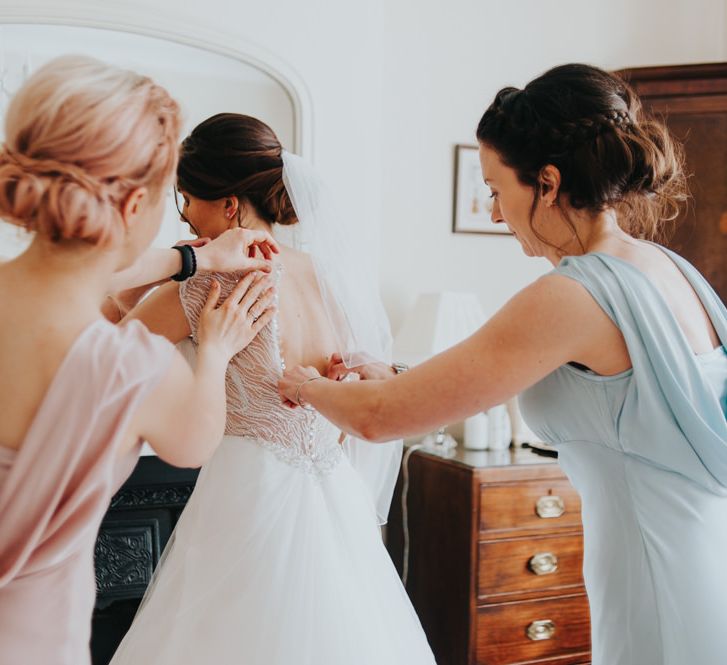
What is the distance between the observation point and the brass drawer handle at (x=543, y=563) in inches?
101

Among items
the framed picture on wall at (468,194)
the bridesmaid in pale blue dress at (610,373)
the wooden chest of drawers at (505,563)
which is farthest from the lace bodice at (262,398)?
the framed picture on wall at (468,194)

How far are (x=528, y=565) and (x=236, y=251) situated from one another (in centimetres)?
163

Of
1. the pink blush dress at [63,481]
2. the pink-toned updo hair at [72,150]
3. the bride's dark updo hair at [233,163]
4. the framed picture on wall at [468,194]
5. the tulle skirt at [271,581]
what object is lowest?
the tulle skirt at [271,581]

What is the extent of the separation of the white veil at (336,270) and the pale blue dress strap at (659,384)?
0.63 meters

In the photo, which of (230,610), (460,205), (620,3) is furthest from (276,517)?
(620,3)

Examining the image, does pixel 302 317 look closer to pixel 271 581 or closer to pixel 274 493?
pixel 274 493

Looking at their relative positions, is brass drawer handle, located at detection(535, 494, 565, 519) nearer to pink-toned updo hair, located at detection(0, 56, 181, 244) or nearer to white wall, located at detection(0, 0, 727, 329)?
white wall, located at detection(0, 0, 727, 329)

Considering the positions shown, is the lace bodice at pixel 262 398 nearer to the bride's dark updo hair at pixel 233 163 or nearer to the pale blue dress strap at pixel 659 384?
the bride's dark updo hair at pixel 233 163

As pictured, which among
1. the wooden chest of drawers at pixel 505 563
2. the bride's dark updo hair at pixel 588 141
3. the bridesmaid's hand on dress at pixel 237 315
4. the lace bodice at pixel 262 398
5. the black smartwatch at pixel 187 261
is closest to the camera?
the bride's dark updo hair at pixel 588 141

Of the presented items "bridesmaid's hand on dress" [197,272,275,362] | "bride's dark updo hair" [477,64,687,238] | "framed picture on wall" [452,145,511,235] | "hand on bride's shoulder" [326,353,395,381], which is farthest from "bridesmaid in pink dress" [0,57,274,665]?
"framed picture on wall" [452,145,511,235]

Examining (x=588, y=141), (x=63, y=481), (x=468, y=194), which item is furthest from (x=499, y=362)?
(x=468, y=194)

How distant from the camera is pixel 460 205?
3.18 metres

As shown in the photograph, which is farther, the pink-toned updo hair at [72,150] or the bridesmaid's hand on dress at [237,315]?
A: the bridesmaid's hand on dress at [237,315]

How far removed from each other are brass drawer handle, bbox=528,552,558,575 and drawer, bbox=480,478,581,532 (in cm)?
9
